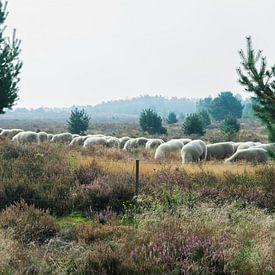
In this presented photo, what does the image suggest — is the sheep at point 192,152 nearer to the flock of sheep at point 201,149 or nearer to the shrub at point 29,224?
the flock of sheep at point 201,149

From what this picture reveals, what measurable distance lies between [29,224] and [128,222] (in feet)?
5.75

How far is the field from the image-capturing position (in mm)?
4980

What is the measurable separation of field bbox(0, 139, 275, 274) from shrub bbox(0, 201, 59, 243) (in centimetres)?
2

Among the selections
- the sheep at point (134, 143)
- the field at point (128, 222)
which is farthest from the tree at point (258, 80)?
the sheep at point (134, 143)

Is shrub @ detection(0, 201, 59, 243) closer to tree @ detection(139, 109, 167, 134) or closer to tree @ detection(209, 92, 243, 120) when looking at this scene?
tree @ detection(139, 109, 167, 134)

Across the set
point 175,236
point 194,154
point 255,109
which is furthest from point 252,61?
point 194,154

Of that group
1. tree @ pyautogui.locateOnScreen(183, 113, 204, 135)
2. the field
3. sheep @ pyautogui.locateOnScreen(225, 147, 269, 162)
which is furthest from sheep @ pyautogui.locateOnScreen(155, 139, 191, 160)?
tree @ pyautogui.locateOnScreen(183, 113, 204, 135)

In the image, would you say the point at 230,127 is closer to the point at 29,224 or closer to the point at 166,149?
the point at 166,149

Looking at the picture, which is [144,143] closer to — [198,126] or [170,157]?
[170,157]

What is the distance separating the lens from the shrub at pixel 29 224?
661 centimetres

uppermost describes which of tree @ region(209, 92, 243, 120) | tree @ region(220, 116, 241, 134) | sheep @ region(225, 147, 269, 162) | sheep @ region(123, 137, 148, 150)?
tree @ region(209, 92, 243, 120)

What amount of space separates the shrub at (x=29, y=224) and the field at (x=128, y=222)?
0.05 ft

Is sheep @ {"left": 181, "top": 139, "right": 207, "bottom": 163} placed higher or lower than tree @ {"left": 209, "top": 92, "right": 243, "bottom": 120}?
lower

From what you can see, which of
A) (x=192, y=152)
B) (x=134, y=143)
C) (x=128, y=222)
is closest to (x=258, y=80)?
(x=128, y=222)
